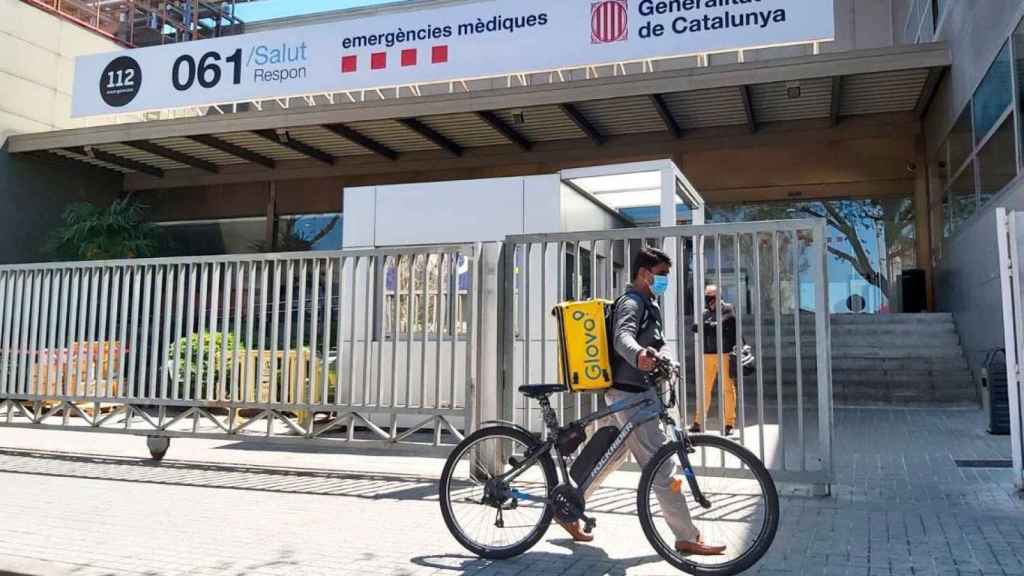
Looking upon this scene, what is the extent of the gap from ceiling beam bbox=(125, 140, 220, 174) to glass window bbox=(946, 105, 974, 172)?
594 inches

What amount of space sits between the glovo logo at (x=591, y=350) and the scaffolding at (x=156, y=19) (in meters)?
18.2

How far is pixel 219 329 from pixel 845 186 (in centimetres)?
1302

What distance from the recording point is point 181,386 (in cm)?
816

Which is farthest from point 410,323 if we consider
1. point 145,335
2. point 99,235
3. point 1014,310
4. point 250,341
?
point 99,235

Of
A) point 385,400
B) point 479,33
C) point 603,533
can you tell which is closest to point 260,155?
point 479,33

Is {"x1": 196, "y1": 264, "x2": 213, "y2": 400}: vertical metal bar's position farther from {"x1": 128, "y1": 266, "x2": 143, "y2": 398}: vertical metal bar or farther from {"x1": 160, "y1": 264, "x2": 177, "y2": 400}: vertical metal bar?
{"x1": 128, "y1": 266, "x2": 143, "y2": 398}: vertical metal bar

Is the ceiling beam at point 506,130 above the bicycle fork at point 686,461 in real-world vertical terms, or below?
above

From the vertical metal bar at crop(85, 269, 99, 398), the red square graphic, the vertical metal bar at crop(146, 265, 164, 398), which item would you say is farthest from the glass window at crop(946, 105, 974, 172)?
the vertical metal bar at crop(85, 269, 99, 398)

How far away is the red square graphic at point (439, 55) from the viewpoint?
13930mm

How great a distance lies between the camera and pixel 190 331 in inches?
305

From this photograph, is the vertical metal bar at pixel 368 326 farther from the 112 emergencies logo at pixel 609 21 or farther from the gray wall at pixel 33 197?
the gray wall at pixel 33 197

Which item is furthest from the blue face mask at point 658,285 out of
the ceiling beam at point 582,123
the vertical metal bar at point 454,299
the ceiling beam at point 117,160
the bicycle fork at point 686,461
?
the ceiling beam at point 117,160

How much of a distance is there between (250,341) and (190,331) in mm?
711

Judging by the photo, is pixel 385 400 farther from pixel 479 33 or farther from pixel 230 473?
pixel 479 33
